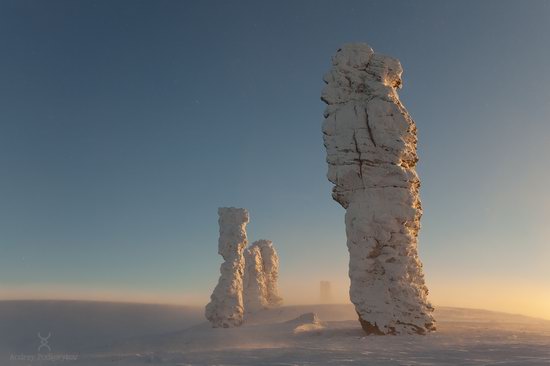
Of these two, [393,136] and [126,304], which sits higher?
A: [393,136]

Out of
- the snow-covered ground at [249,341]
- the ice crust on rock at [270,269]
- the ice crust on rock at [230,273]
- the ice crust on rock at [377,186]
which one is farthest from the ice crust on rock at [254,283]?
the ice crust on rock at [377,186]

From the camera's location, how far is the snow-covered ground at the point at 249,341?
9370 mm

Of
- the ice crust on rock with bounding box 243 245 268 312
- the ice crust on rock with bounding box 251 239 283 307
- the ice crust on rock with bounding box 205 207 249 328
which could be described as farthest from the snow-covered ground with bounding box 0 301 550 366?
the ice crust on rock with bounding box 251 239 283 307

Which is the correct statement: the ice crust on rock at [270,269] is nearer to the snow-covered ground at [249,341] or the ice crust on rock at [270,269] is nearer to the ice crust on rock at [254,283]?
the ice crust on rock at [254,283]

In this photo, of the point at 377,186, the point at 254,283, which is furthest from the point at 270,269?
the point at 377,186

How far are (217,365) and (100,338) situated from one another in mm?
28475

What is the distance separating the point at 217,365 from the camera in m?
9.32

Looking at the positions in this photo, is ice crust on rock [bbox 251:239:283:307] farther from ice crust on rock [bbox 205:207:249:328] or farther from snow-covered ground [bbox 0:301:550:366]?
ice crust on rock [bbox 205:207:249:328]

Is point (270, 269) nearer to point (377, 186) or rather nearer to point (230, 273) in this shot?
point (230, 273)

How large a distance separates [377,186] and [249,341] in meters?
9.50

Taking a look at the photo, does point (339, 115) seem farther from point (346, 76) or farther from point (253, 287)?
point (253, 287)

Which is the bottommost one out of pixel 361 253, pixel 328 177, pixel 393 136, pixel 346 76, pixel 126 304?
pixel 126 304

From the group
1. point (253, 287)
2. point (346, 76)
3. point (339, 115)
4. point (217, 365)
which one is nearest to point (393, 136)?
point (339, 115)

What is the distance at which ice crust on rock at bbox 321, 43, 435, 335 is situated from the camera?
17125 mm
